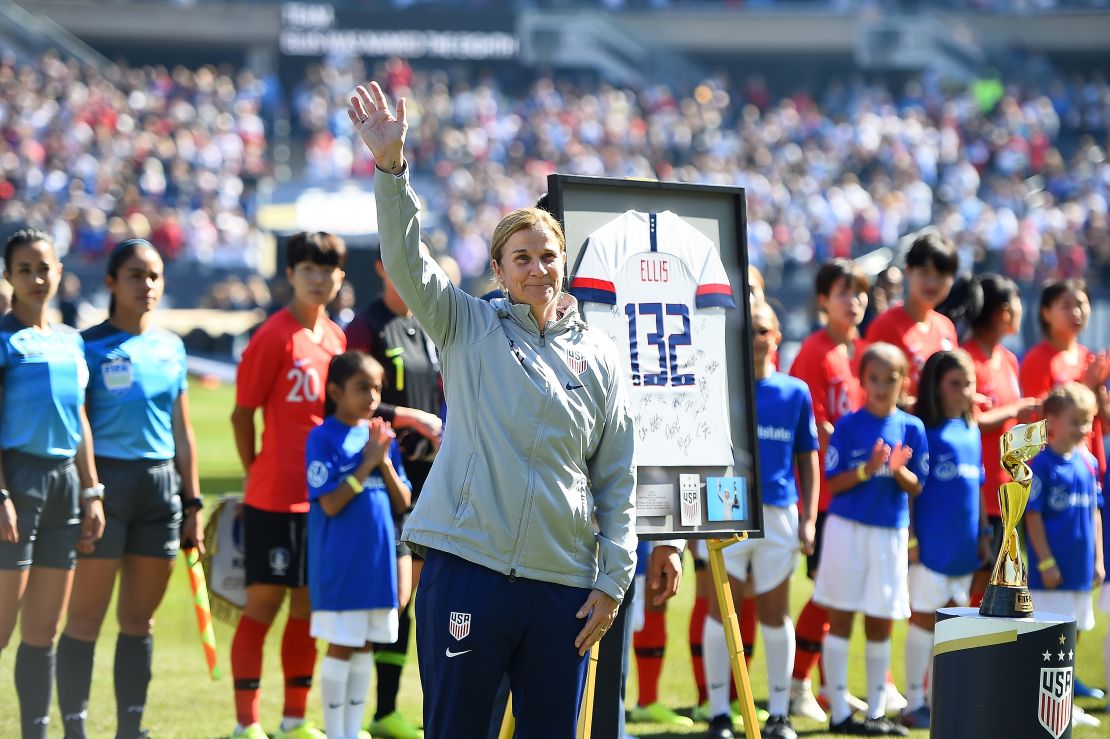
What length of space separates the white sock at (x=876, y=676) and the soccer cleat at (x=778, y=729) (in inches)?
18.5

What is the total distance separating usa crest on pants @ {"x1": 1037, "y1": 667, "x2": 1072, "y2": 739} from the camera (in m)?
4.18

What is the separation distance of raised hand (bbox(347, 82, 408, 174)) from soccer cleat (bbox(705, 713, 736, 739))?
337cm

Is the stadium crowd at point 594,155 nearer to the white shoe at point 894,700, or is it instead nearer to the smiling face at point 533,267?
the white shoe at point 894,700

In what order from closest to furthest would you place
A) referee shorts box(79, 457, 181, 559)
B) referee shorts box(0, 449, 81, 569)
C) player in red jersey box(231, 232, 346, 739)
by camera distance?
referee shorts box(0, 449, 81, 569) < referee shorts box(79, 457, 181, 559) < player in red jersey box(231, 232, 346, 739)

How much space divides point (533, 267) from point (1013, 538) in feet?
5.60

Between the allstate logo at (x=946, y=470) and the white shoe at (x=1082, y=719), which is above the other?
the allstate logo at (x=946, y=470)

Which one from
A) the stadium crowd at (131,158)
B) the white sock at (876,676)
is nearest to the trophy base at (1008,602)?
the white sock at (876,676)

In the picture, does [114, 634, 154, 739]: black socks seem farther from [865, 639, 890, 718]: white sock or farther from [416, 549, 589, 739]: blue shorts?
[865, 639, 890, 718]: white sock

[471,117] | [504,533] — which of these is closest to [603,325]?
[504,533]

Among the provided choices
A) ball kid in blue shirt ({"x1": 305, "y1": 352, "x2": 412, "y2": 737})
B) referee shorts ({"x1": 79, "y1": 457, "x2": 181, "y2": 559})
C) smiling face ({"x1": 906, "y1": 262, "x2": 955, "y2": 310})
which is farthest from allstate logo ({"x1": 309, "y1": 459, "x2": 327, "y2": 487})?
smiling face ({"x1": 906, "y1": 262, "x2": 955, "y2": 310})

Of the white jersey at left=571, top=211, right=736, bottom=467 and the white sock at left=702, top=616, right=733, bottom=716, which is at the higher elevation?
the white jersey at left=571, top=211, right=736, bottom=467

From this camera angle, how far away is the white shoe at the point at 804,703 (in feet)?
21.6

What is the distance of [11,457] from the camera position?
525cm

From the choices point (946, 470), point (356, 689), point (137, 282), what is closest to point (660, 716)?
point (356, 689)
